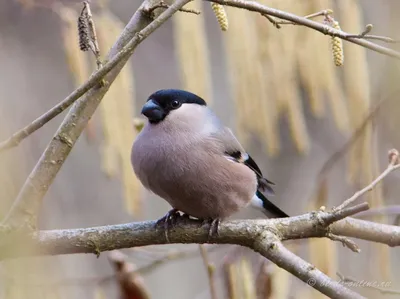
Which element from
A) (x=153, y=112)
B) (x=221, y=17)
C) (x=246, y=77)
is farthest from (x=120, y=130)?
(x=221, y=17)

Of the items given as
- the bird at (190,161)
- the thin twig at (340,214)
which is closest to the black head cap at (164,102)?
the bird at (190,161)

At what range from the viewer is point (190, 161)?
1675 mm

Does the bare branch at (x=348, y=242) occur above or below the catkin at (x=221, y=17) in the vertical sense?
below

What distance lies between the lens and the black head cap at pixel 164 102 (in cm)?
179

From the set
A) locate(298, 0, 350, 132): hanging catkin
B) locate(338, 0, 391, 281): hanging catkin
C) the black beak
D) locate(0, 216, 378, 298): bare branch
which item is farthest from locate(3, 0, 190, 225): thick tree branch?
locate(338, 0, 391, 281): hanging catkin

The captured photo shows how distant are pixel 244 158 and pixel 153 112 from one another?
297mm

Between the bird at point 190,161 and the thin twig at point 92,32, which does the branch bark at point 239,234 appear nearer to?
the bird at point 190,161

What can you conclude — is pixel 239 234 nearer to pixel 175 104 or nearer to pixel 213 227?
pixel 213 227

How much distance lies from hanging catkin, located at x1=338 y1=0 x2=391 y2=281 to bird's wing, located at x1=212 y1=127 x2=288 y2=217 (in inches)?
12.4

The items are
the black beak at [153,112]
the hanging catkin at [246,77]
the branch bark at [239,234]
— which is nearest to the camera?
the branch bark at [239,234]

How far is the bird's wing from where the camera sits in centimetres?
181

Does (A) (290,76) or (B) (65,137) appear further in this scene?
(A) (290,76)

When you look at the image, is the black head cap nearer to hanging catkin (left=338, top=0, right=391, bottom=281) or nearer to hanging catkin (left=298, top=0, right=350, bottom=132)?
hanging catkin (left=298, top=0, right=350, bottom=132)

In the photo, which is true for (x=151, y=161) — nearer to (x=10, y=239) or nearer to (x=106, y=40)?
(x=106, y=40)
